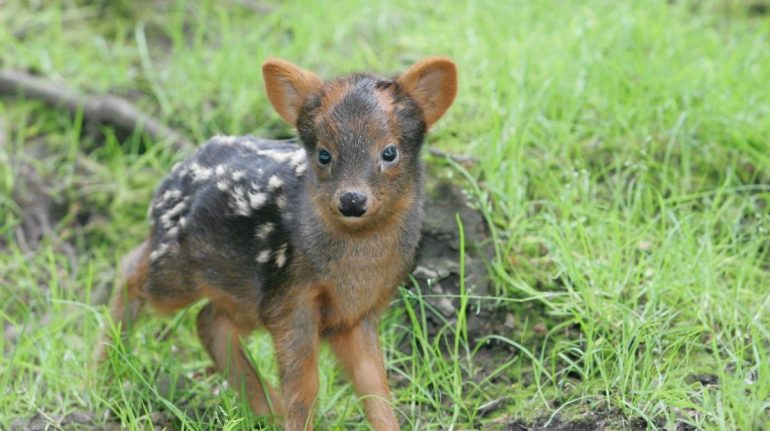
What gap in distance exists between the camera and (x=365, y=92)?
450 centimetres

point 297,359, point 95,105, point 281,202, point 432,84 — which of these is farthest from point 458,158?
point 95,105

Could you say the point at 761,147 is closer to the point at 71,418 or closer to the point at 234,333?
the point at 234,333

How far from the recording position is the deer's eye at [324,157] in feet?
14.6

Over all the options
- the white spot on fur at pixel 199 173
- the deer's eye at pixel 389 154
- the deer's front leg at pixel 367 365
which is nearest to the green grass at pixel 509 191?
the deer's front leg at pixel 367 365

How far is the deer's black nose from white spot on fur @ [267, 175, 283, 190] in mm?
675

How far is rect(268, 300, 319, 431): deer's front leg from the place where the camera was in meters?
4.66

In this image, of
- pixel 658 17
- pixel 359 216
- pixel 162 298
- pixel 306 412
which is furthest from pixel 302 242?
pixel 658 17

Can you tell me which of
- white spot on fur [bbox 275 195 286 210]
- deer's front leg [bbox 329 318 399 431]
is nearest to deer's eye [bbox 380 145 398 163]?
white spot on fur [bbox 275 195 286 210]

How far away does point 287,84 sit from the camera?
15.5ft

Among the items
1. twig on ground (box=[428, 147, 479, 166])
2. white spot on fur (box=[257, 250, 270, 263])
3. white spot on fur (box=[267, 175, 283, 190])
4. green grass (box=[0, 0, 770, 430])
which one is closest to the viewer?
white spot on fur (box=[257, 250, 270, 263])

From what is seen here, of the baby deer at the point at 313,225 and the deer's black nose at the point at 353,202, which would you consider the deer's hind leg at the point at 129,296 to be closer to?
the baby deer at the point at 313,225

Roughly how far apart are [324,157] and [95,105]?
11.9 ft

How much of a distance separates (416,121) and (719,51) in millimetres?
3520

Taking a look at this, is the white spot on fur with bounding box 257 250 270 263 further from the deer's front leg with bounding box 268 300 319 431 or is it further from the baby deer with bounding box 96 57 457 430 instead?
the deer's front leg with bounding box 268 300 319 431
